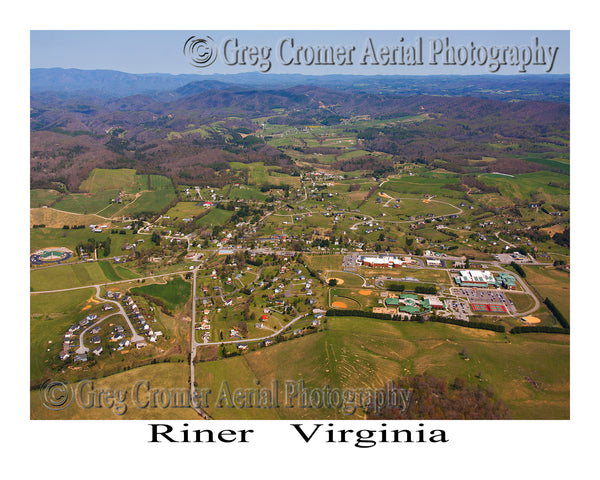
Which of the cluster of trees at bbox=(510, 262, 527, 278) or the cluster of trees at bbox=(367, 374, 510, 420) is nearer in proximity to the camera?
the cluster of trees at bbox=(367, 374, 510, 420)

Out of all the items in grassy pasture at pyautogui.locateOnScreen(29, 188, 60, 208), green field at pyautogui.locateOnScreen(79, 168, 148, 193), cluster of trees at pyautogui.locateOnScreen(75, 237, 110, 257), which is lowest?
cluster of trees at pyautogui.locateOnScreen(75, 237, 110, 257)

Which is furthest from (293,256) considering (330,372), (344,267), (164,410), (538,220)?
(538,220)

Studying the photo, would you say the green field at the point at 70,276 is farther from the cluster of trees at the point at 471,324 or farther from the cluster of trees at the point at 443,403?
the cluster of trees at the point at 471,324

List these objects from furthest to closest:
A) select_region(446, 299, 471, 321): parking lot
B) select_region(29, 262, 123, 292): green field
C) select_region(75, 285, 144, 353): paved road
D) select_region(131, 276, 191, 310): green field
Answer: select_region(29, 262, 123, 292): green field, select_region(131, 276, 191, 310): green field, select_region(446, 299, 471, 321): parking lot, select_region(75, 285, 144, 353): paved road

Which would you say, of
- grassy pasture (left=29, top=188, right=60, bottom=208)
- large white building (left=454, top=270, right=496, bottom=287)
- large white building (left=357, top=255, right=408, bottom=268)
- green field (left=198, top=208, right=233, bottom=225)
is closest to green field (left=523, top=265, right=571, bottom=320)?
large white building (left=454, top=270, right=496, bottom=287)

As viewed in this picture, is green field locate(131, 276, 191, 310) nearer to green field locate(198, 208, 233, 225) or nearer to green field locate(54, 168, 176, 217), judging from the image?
green field locate(198, 208, 233, 225)

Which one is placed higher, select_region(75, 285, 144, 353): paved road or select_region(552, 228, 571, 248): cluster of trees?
select_region(552, 228, 571, 248): cluster of trees

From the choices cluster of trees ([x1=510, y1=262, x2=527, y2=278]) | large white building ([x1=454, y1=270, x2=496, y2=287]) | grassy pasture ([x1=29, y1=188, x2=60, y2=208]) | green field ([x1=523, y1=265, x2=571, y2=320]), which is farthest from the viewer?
grassy pasture ([x1=29, y1=188, x2=60, y2=208])

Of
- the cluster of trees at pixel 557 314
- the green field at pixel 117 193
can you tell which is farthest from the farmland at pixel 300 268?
the green field at pixel 117 193

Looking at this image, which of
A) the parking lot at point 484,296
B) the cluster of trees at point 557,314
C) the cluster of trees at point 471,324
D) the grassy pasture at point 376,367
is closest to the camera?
the grassy pasture at point 376,367

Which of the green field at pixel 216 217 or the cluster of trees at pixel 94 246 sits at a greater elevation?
the green field at pixel 216 217

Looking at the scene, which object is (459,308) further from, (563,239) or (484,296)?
(563,239)

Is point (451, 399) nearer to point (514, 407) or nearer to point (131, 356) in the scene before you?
point (514, 407)
